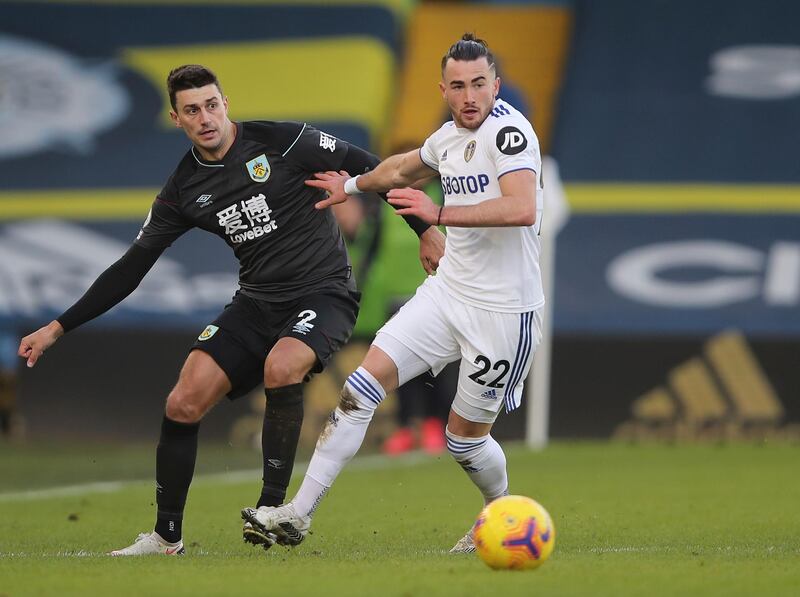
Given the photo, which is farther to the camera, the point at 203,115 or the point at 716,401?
the point at 716,401

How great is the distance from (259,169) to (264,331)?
2.58 ft

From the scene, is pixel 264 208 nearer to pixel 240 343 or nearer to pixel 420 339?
pixel 240 343

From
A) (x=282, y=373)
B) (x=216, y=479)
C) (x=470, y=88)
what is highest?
(x=470, y=88)

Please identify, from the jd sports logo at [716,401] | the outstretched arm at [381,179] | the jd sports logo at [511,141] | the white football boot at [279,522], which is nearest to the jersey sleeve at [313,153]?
the outstretched arm at [381,179]

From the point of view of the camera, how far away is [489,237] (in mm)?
6898

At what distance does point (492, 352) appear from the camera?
6.88m

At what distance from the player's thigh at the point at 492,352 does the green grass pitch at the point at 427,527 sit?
78 centimetres

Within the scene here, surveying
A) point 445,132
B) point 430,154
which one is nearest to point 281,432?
point 430,154

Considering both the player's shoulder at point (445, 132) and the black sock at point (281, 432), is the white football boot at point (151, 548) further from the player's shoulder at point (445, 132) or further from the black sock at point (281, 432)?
the player's shoulder at point (445, 132)

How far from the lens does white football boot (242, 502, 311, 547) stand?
258 inches

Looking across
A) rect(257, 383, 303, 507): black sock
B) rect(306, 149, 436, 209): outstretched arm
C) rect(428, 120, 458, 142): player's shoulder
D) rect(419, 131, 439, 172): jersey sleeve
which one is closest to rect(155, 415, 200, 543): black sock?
Answer: rect(257, 383, 303, 507): black sock

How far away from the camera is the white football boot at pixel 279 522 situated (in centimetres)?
656

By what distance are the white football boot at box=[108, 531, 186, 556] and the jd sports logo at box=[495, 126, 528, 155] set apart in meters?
2.39

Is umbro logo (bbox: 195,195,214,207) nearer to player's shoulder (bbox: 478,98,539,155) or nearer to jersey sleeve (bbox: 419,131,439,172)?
jersey sleeve (bbox: 419,131,439,172)
